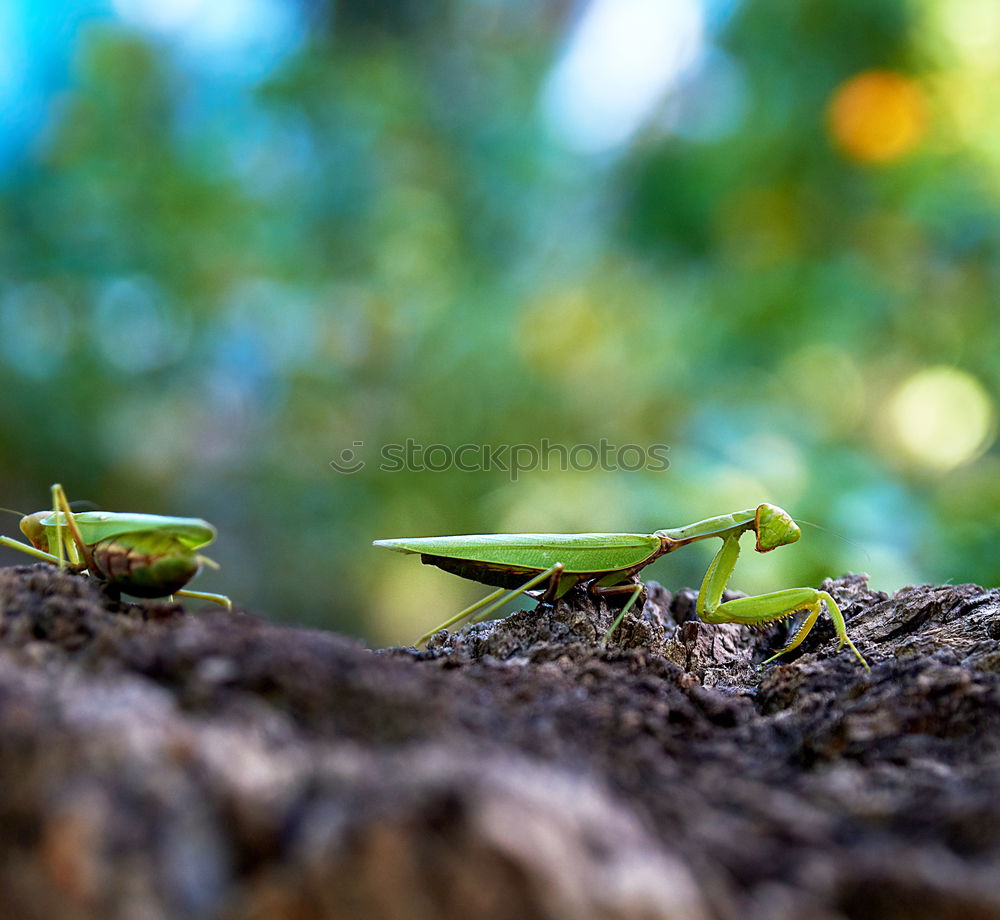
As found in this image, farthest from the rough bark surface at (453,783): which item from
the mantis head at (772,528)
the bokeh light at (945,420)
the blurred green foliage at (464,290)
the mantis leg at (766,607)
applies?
the bokeh light at (945,420)

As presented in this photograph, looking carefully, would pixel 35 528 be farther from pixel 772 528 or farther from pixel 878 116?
pixel 878 116

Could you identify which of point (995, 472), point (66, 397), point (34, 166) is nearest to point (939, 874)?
point (995, 472)

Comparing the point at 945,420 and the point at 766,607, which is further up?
the point at 945,420

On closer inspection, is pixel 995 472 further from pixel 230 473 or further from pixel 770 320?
pixel 230 473

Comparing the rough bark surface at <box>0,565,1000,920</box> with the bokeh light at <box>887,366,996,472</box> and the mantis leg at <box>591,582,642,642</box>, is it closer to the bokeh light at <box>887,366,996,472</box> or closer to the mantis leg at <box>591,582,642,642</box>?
the mantis leg at <box>591,582,642,642</box>

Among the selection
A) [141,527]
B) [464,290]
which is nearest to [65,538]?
[141,527]

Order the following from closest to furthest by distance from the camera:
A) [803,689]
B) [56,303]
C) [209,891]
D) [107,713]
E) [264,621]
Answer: [209,891] → [107,713] → [264,621] → [803,689] → [56,303]

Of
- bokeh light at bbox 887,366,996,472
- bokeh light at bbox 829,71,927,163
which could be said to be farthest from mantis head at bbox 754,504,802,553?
bokeh light at bbox 829,71,927,163
